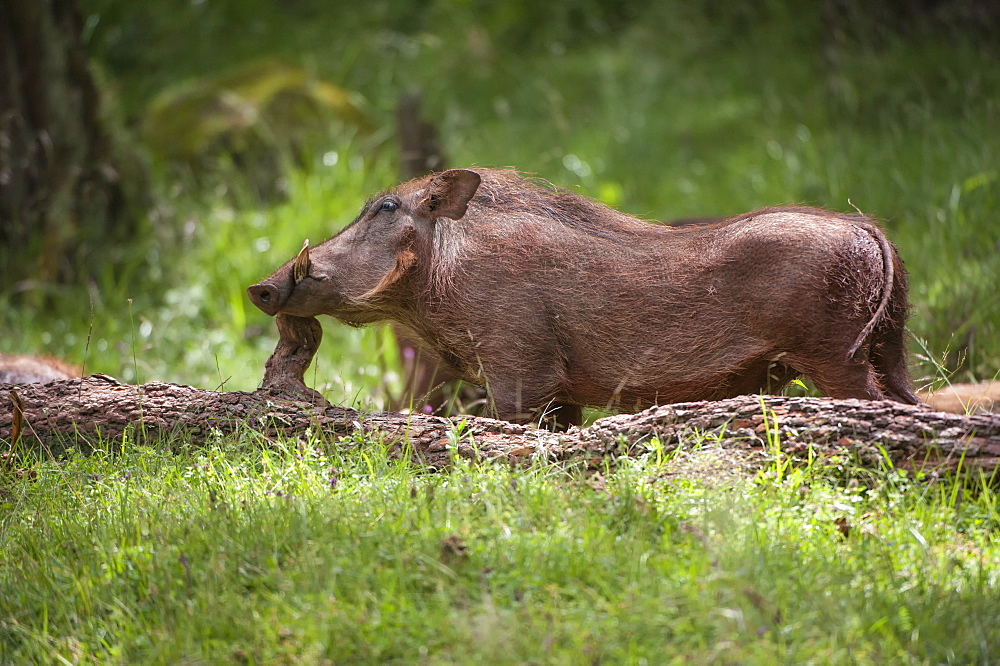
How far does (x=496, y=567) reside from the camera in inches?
102

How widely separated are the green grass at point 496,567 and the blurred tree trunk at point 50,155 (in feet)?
15.7

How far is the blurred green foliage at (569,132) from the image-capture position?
6.40 metres

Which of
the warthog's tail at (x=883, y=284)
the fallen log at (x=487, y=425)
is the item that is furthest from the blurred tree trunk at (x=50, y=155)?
the warthog's tail at (x=883, y=284)

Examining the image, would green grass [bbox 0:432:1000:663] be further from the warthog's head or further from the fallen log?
the warthog's head

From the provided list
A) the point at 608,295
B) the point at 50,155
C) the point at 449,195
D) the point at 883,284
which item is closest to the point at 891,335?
the point at 883,284

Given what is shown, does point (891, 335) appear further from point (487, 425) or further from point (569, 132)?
point (569, 132)

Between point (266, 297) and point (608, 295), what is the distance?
3.72ft

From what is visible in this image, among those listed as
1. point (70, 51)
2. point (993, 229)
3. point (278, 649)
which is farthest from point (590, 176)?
point (278, 649)

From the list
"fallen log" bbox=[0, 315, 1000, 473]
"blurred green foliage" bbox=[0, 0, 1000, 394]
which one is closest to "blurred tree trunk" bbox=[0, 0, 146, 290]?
"blurred green foliage" bbox=[0, 0, 1000, 394]

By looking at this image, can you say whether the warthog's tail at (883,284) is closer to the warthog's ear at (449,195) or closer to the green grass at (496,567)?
the green grass at (496,567)

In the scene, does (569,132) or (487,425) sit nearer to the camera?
(487,425)

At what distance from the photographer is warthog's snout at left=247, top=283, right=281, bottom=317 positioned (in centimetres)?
349

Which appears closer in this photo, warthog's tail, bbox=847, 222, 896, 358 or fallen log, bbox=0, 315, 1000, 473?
fallen log, bbox=0, 315, 1000, 473

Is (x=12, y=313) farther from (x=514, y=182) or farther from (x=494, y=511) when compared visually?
(x=494, y=511)
